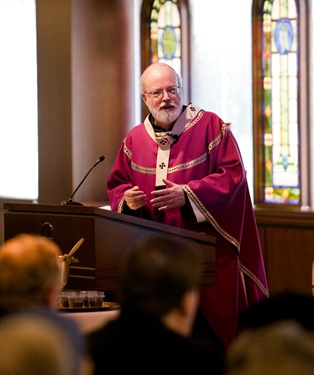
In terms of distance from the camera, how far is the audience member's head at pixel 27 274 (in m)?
1.90

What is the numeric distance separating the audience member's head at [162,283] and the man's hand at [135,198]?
275 cm

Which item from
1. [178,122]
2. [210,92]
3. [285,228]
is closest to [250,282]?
[178,122]

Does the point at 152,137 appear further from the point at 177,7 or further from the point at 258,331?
the point at 258,331

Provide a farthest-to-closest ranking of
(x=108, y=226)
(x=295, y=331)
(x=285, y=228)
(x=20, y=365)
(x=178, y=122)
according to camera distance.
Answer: (x=285, y=228)
(x=178, y=122)
(x=108, y=226)
(x=295, y=331)
(x=20, y=365)

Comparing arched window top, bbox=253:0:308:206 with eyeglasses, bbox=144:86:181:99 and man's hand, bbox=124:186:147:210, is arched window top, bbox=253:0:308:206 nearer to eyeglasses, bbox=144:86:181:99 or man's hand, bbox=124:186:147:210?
eyeglasses, bbox=144:86:181:99

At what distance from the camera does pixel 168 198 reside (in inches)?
192

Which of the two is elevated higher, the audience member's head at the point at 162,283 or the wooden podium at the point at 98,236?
the audience member's head at the point at 162,283

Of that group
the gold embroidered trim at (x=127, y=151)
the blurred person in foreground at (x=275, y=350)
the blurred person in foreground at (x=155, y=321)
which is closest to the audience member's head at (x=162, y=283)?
the blurred person in foreground at (x=155, y=321)

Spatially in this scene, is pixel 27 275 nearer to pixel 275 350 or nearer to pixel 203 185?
pixel 275 350

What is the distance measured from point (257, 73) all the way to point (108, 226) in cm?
358

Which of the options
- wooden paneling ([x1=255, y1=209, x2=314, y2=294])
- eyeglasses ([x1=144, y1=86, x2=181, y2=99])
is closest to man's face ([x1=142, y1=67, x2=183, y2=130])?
eyeglasses ([x1=144, y1=86, x2=181, y2=99])

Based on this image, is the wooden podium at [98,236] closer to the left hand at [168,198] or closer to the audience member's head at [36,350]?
the left hand at [168,198]

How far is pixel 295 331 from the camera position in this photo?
4.84ft

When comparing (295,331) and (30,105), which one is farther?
(30,105)
